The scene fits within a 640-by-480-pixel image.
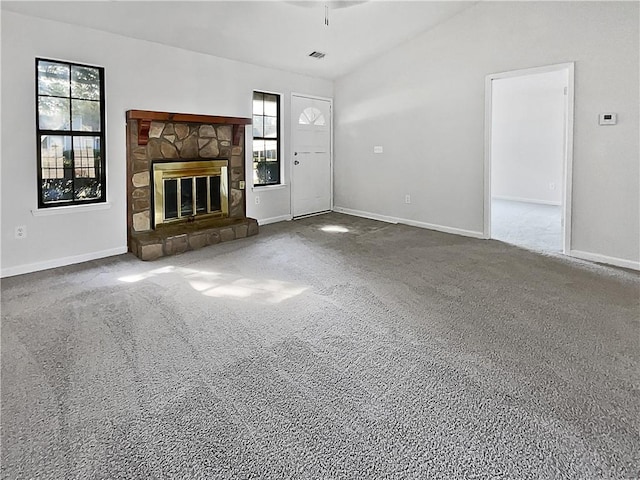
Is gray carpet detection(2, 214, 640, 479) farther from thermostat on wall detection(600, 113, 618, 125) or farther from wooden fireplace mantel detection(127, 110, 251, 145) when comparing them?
wooden fireplace mantel detection(127, 110, 251, 145)

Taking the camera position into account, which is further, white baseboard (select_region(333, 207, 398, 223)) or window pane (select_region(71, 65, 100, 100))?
white baseboard (select_region(333, 207, 398, 223))

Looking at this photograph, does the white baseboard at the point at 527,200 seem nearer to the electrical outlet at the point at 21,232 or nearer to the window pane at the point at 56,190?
the window pane at the point at 56,190

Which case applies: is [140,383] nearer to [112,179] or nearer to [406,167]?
[112,179]

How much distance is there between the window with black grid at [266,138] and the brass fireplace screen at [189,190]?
70 cm

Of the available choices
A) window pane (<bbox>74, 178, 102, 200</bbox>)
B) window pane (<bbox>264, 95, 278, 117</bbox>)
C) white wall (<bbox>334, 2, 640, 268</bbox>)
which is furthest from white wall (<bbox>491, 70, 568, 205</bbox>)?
window pane (<bbox>74, 178, 102, 200</bbox>)

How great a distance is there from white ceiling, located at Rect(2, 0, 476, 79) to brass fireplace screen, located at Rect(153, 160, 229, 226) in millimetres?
1412

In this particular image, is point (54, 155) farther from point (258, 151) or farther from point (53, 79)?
point (258, 151)

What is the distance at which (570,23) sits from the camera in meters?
4.54

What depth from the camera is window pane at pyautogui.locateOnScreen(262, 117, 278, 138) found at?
648cm

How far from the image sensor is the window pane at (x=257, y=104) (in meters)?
6.27

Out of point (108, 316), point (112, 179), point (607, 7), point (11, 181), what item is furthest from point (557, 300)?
point (11, 181)

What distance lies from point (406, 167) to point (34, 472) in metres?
5.74

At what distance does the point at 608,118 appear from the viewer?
14.3 ft

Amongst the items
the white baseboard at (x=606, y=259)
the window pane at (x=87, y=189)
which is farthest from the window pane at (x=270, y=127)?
the white baseboard at (x=606, y=259)
